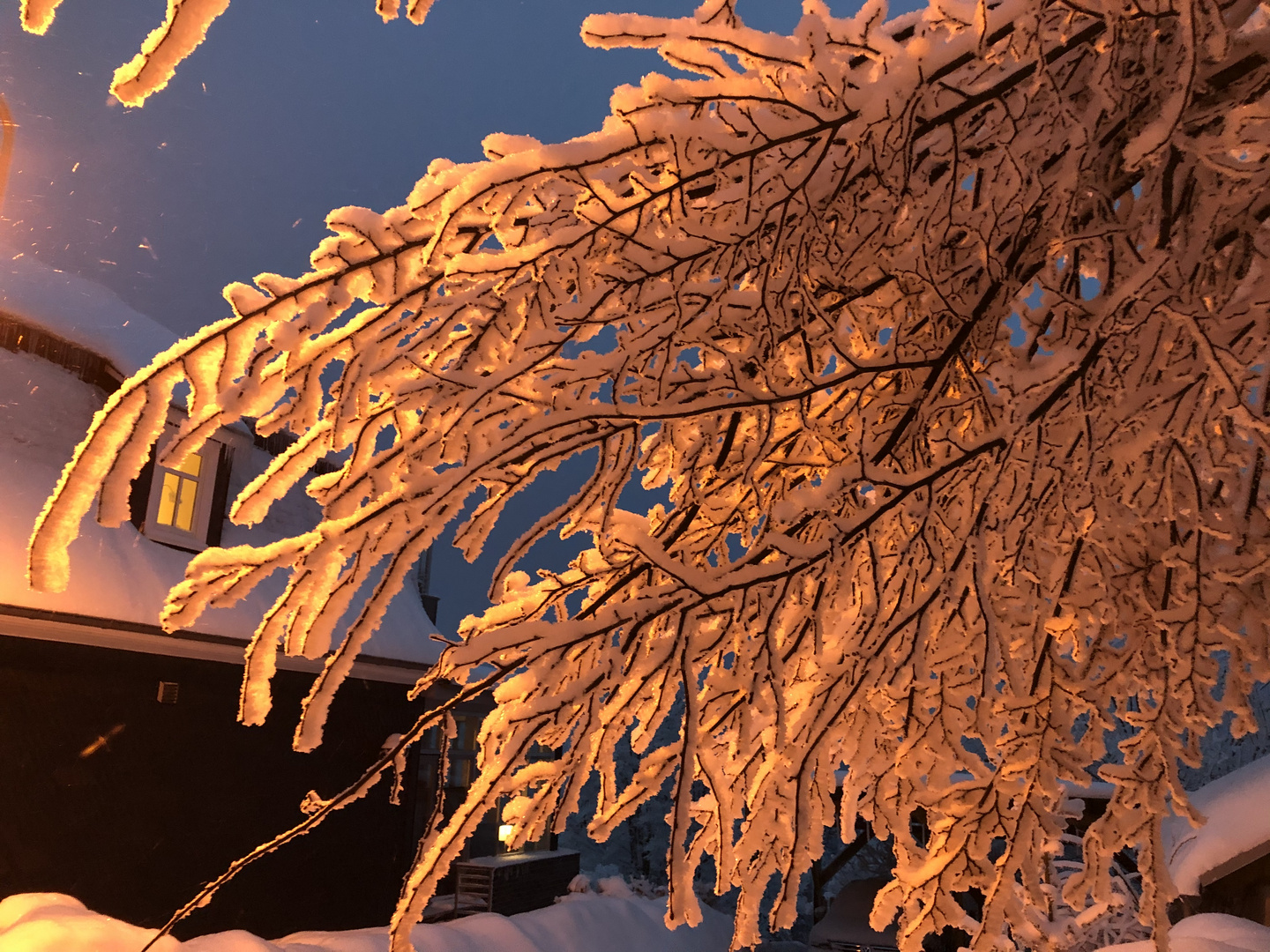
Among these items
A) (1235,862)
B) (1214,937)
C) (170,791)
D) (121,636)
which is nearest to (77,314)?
(121,636)

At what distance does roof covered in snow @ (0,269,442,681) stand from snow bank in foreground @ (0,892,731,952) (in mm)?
2345

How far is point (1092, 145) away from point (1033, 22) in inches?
14.1

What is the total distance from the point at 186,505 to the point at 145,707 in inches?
91.7

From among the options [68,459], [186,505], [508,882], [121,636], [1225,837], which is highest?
[68,459]

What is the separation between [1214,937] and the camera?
15.3 feet

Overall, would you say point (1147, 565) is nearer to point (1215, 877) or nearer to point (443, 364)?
point (443, 364)

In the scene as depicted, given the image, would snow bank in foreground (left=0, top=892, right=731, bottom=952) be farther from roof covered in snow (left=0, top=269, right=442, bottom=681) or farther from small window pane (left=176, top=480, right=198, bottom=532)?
small window pane (left=176, top=480, right=198, bottom=532)

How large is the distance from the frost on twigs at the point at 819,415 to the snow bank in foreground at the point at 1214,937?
2344 millimetres

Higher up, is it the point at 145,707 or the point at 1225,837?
the point at 145,707

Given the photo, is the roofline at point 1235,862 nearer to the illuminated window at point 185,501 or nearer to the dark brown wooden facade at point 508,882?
the dark brown wooden facade at point 508,882

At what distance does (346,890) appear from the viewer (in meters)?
10.1

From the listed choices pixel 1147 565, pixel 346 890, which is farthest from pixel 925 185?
pixel 346 890

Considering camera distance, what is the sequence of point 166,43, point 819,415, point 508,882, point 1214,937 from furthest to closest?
point 508,882 → point 1214,937 → point 819,415 → point 166,43

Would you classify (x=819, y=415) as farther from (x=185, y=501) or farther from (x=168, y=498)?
(x=185, y=501)
